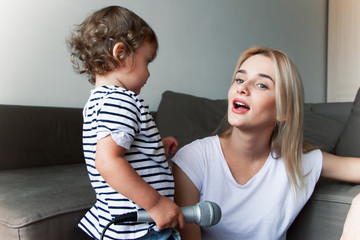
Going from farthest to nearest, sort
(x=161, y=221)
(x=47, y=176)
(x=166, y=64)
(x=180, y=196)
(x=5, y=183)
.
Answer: (x=166, y=64)
(x=47, y=176)
(x=5, y=183)
(x=180, y=196)
(x=161, y=221)

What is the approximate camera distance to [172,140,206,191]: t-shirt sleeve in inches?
43.5

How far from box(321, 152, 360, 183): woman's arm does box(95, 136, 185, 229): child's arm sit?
0.66 meters

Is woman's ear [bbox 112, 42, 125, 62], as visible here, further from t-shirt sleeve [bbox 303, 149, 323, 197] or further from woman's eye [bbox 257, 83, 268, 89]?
t-shirt sleeve [bbox 303, 149, 323, 197]

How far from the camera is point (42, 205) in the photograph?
1.01 m

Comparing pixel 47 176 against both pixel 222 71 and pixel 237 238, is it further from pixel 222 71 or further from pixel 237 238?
pixel 222 71

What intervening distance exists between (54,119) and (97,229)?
1013mm

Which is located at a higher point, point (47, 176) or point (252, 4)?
point (252, 4)

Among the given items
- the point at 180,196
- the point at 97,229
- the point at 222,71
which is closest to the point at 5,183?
the point at 97,229

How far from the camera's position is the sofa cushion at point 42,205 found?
93 cm

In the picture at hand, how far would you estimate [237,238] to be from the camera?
3.74 feet

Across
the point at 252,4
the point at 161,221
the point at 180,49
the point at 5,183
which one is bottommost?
the point at 5,183

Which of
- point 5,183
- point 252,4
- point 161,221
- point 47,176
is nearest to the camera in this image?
point 161,221

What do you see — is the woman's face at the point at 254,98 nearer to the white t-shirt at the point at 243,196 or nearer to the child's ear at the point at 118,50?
the white t-shirt at the point at 243,196

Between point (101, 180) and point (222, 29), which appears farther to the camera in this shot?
point (222, 29)
